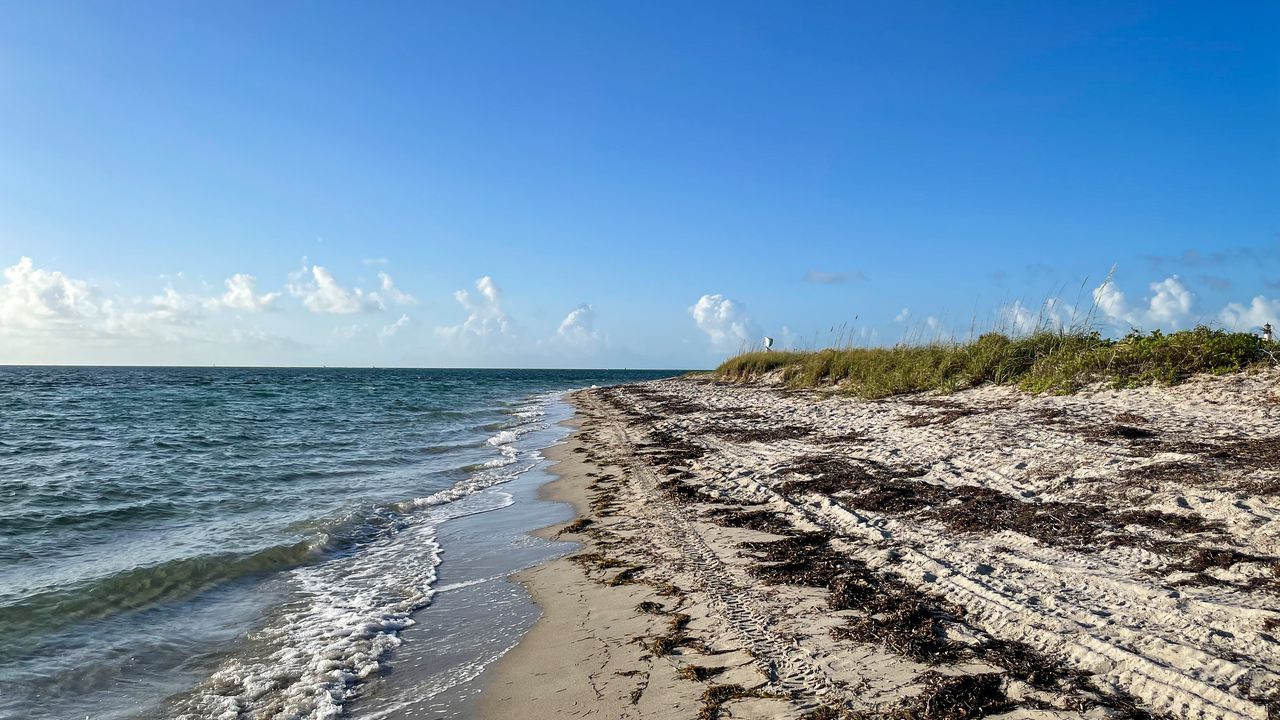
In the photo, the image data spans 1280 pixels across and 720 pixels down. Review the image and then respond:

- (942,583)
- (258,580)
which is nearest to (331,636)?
(258,580)

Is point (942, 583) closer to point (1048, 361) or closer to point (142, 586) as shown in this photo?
point (142, 586)

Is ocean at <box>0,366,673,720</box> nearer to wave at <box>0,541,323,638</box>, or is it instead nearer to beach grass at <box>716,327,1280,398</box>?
wave at <box>0,541,323,638</box>

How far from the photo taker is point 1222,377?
10328 mm

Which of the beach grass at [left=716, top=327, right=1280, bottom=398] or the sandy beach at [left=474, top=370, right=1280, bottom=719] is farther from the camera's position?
the beach grass at [left=716, top=327, right=1280, bottom=398]

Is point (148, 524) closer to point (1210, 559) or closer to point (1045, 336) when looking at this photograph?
point (1210, 559)

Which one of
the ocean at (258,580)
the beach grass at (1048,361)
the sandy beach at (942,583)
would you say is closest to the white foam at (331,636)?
the ocean at (258,580)

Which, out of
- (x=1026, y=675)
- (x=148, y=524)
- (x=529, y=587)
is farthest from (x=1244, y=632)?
(x=148, y=524)

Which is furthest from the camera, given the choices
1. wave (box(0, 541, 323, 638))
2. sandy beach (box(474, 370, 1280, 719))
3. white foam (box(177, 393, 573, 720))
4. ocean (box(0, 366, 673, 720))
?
wave (box(0, 541, 323, 638))

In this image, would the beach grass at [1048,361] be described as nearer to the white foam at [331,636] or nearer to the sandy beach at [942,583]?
the sandy beach at [942,583]

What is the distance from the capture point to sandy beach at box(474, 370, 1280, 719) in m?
3.21

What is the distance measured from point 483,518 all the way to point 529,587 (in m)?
3.10

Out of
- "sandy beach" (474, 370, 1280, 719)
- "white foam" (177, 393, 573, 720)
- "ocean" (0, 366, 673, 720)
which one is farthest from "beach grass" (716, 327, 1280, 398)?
"white foam" (177, 393, 573, 720)

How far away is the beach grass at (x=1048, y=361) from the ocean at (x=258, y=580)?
30.4 feet

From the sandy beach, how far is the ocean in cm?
59
